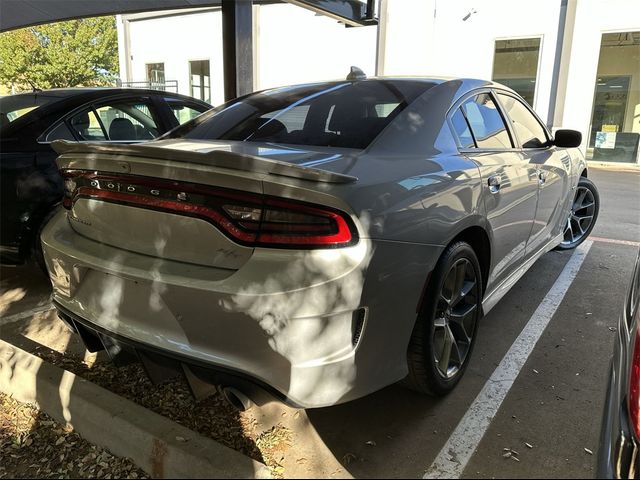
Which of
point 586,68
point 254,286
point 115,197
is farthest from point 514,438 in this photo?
point 586,68

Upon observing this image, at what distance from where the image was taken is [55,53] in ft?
103

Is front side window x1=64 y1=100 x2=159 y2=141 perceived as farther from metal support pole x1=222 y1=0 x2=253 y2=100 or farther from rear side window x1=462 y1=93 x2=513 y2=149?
rear side window x1=462 y1=93 x2=513 y2=149

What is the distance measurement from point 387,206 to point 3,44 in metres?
35.8

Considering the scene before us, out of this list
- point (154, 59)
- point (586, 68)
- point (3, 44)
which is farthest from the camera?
point (3, 44)

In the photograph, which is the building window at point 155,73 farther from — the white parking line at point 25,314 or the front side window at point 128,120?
the white parking line at point 25,314

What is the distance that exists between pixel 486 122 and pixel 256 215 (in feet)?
6.29

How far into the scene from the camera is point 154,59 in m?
22.2

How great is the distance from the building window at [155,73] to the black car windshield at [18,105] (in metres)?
18.3

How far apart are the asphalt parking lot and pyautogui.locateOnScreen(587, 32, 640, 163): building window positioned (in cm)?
1348

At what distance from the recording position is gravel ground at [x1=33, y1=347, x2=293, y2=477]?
2.29 m

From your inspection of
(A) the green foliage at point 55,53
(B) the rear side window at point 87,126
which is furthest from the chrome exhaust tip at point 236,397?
(A) the green foliage at point 55,53

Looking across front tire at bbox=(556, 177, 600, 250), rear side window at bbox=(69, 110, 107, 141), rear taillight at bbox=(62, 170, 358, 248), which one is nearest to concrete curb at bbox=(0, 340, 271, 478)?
rear taillight at bbox=(62, 170, 358, 248)

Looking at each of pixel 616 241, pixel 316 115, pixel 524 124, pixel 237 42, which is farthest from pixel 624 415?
pixel 237 42

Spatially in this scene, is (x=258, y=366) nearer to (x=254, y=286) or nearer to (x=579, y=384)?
(x=254, y=286)
